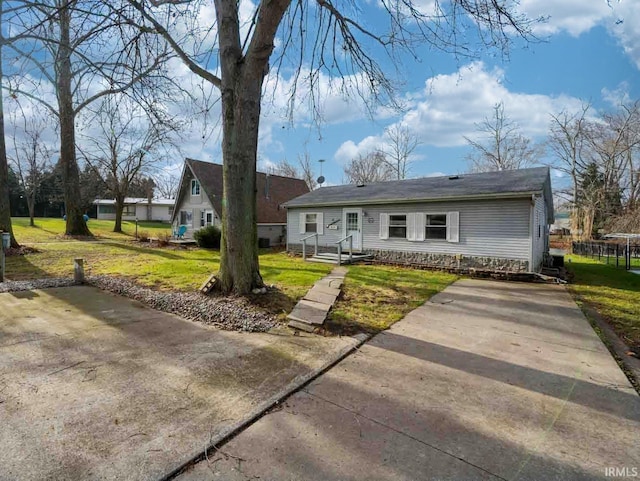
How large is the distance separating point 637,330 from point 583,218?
32.4 metres

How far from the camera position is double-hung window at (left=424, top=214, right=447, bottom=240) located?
12453 mm

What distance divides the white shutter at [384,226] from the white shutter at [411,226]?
0.96m

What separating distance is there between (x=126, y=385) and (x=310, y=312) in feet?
9.30

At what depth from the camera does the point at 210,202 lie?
66.0 ft

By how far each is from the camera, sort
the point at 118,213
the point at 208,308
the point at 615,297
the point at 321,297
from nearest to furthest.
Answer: the point at 208,308 → the point at 321,297 → the point at 615,297 → the point at 118,213

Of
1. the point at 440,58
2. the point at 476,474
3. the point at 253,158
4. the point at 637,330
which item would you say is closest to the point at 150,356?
the point at 476,474

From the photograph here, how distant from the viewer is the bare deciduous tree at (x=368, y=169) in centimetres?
3786

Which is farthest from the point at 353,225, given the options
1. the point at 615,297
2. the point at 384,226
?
the point at 615,297

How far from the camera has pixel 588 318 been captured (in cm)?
616

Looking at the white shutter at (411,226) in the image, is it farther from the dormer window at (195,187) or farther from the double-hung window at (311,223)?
the dormer window at (195,187)

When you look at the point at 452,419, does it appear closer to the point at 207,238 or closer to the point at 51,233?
the point at 207,238

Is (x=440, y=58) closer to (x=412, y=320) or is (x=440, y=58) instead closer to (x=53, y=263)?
(x=412, y=320)

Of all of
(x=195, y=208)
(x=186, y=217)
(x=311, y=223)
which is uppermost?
(x=195, y=208)

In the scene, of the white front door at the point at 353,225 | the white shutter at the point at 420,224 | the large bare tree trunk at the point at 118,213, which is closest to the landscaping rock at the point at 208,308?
the white shutter at the point at 420,224
